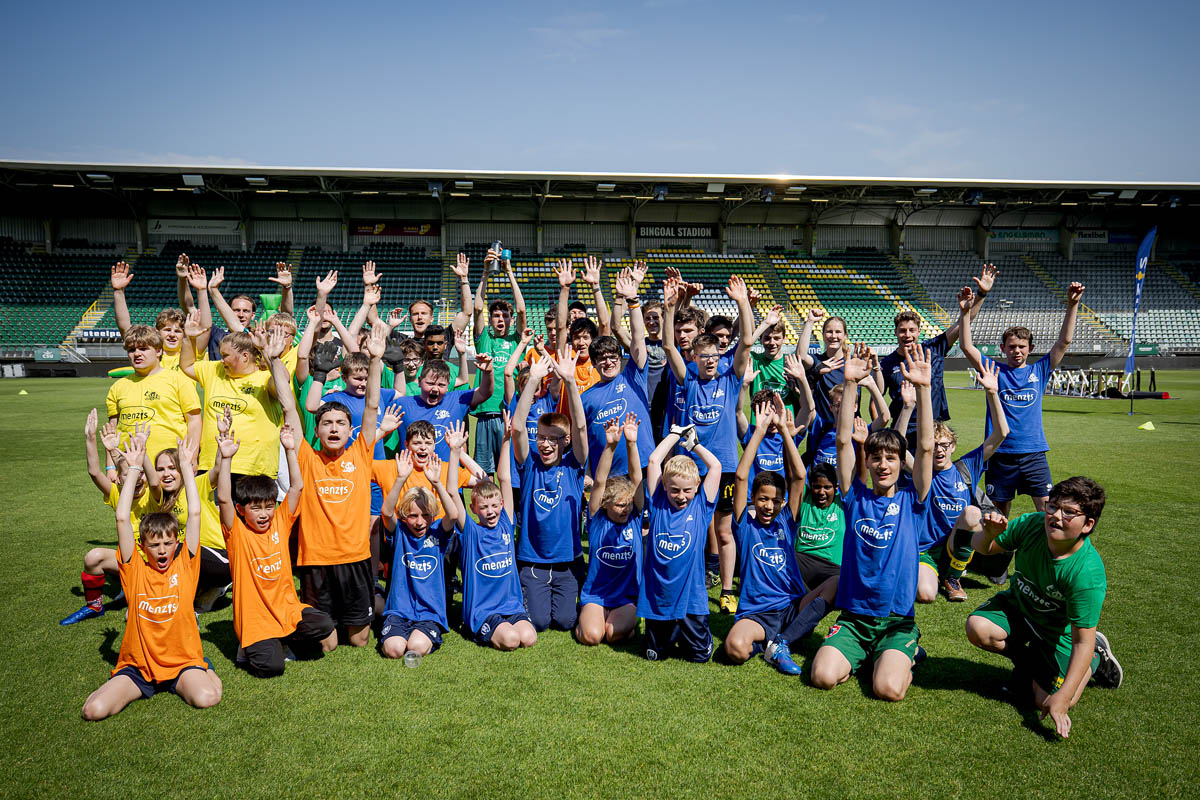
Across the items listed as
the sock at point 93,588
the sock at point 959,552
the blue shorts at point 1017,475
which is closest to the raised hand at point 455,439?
the sock at point 93,588

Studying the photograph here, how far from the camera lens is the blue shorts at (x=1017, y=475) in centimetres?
632

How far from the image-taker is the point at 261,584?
435 centimetres

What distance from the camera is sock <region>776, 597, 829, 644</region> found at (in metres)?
4.65

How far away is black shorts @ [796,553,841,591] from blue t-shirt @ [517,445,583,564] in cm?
171

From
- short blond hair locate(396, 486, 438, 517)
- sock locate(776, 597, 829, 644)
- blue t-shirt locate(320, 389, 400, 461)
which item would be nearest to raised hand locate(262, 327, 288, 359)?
blue t-shirt locate(320, 389, 400, 461)

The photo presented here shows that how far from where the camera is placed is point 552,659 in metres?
→ 4.51

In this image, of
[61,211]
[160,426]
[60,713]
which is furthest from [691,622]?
[61,211]

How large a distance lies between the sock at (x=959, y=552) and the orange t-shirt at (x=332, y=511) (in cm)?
467

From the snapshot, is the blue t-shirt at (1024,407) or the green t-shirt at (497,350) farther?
the green t-shirt at (497,350)

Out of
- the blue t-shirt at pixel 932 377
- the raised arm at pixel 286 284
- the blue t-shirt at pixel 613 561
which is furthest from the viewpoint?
the raised arm at pixel 286 284

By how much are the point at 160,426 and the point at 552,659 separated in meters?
3.45

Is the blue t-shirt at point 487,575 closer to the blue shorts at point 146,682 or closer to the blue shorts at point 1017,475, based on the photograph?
the blue shorts at point 146,682

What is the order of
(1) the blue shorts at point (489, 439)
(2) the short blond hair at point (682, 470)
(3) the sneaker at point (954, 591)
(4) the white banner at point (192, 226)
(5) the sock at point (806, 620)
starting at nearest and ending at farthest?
(2) the short blond hair at point (682, 470) < (5) the sock at point (806, 620) < (3) the sneaker at point (954, 591) < (1) the blue shorts at point (489, 439) < (4) the white banner at point (192, 226)

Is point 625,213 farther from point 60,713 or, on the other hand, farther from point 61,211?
point 60,713
